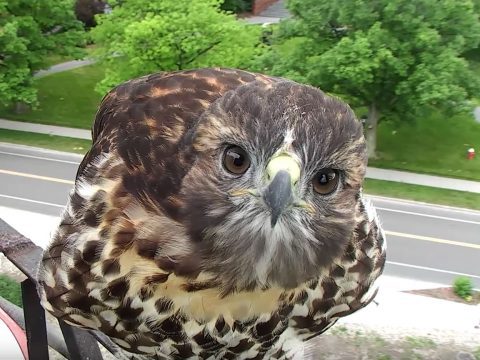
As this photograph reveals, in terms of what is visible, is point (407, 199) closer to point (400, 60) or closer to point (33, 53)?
point (400, 60)

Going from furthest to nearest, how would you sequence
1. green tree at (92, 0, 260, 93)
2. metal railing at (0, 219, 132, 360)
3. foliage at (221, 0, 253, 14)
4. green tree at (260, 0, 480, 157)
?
foliage at (221, 0, 253, 14)
green tree at (92, 0, 260, 93)
green tree at (260, 0, 480, 157)
metal railing at (0, 219, 132, 360)

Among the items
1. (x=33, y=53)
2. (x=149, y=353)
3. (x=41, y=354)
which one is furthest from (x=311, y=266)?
(x=33, y=53)

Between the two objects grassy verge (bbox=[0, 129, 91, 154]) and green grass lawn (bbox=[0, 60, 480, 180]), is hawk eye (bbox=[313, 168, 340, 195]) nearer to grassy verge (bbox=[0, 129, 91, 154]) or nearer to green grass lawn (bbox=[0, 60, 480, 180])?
green grass lawn (bbox=[0, 60, 480, 180])

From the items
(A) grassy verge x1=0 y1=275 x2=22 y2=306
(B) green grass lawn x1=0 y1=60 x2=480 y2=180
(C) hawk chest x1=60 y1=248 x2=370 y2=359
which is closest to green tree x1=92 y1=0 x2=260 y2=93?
(B) green grass lawn x1=0 y1=60 x2=480 y2=180

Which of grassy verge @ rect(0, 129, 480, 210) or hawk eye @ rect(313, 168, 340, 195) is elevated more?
hawk eye @ rect(313, 168, 340, 195)

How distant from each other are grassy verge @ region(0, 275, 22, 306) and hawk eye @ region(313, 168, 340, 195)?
4816 mm

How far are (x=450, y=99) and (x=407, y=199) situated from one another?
2.69 meters

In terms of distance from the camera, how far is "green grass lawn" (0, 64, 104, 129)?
771 inches

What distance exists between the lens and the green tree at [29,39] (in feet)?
56.3

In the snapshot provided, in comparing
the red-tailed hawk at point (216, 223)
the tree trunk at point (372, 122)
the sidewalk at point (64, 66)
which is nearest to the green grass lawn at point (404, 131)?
the tree trunk at point (372, 122)

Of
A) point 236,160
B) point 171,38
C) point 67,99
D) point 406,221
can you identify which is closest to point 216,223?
point 236,160

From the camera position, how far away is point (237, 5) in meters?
30.6

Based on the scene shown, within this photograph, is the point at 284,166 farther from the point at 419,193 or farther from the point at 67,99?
the point at 67,99

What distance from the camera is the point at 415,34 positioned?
1503 centimetres
